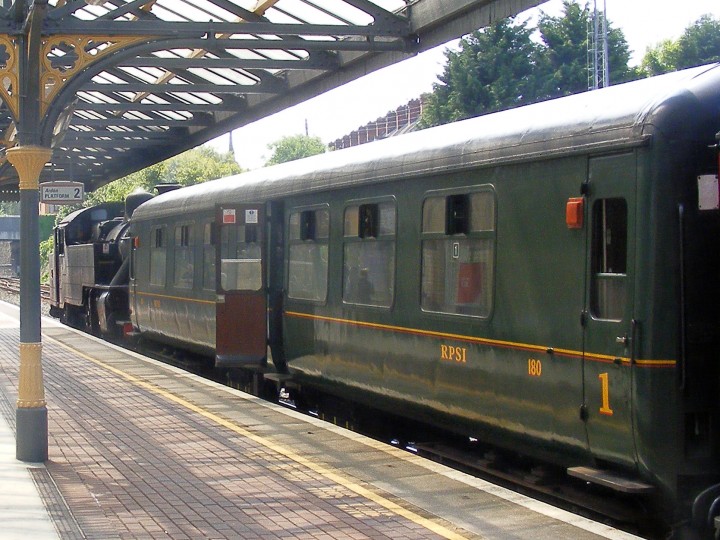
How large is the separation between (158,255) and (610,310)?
13067 mm

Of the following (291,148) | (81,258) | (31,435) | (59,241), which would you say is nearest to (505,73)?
(59,241)

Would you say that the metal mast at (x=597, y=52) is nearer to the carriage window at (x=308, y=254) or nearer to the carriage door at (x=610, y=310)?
the carriage window at (x=308, y=254)

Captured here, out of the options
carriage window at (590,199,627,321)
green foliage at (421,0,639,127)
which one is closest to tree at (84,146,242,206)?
green foliage at (421,0,639,127)

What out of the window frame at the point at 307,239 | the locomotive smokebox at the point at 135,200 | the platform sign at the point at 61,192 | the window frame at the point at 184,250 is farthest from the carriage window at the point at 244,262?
A: the locomotive smokebox at the point at 135,200

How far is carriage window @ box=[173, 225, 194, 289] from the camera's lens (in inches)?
655

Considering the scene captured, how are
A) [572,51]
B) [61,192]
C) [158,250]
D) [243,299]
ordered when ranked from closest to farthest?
1. [243,299]
2. [61,192]
3. [158,250]
4. [572,51]

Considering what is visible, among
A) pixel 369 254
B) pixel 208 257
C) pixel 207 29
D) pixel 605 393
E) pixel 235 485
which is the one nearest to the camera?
pixel 605 393

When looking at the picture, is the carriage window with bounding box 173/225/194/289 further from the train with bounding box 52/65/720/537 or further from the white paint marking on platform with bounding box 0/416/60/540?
the white paint marking on platform with bounding box 0/416/60/540

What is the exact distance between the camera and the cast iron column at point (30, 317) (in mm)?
9242

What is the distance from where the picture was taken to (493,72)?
2183 inches

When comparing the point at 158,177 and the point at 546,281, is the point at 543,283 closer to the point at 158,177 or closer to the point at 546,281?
the point at 546,281

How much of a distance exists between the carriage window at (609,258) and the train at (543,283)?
1 centimetres

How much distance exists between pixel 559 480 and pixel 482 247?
175 cm

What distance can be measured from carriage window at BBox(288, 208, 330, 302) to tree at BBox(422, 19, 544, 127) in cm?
4293
